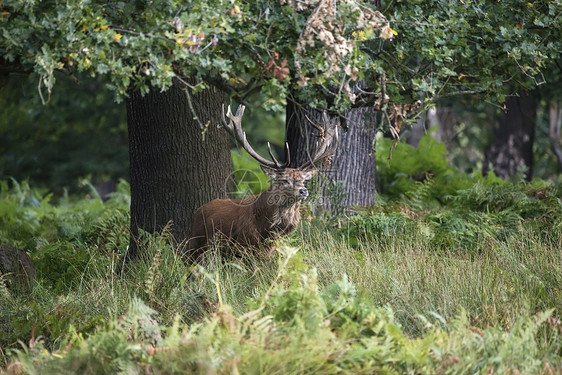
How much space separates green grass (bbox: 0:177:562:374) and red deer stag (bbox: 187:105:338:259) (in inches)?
8.1

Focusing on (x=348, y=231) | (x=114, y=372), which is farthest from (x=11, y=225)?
(x=114, y=372)

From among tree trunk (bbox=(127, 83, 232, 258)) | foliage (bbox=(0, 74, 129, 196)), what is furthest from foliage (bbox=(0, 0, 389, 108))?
foliage (bbox=(0, 74, 129, 196))

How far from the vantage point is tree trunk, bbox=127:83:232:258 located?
25.9 feet

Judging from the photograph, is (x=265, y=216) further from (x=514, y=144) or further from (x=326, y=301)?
(x=514, y=144)

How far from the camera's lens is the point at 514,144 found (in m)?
17.5

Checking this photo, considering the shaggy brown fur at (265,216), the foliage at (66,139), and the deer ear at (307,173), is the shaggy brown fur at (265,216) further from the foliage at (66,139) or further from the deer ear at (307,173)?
the foliage at (66,139)

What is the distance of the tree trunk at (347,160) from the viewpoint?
30.3 ft

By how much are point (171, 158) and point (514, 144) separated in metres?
11.7

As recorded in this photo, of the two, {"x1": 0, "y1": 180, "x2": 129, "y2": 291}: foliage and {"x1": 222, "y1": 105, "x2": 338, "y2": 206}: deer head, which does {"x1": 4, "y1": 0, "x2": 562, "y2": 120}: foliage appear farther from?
{"x1": 0, "y1": 180, "x2": 129, "y2": 291}: foliage

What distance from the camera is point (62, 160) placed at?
789 inches

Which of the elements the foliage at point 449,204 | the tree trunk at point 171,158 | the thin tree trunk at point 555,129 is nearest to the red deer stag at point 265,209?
the tree trunk at point 171,158

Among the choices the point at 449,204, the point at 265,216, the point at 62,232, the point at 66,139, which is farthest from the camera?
the point at 66,139

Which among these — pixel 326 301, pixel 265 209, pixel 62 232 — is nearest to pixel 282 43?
pixel 265 209

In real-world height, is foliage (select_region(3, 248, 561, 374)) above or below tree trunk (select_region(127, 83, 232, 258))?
below
